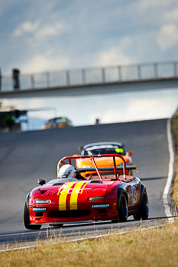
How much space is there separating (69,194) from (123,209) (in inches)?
42.5

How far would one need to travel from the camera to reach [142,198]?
13703 millimetres

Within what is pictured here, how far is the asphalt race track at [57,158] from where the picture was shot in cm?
1509

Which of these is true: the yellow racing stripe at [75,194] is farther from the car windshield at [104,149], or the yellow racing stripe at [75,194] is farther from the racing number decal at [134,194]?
the car windshield at [104,149]

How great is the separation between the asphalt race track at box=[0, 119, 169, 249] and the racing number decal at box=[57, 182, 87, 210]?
510 millimetres

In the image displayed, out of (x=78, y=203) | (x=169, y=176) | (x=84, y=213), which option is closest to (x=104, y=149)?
(x=169, y=176)

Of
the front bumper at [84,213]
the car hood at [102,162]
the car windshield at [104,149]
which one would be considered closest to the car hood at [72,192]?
the front bumper at [84,213]

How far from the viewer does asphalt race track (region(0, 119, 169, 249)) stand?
15090mm

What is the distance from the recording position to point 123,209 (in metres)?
12.3

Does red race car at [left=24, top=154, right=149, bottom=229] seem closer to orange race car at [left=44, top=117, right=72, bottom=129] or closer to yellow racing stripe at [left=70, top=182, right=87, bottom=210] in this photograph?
yellow racing stripe at [left=70, top=182, right=87, bottom=210]

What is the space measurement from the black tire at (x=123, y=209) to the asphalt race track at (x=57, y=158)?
5.4 inches

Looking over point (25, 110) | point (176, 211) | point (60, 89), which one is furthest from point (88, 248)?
point (25, 110)

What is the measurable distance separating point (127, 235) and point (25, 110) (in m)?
66.7

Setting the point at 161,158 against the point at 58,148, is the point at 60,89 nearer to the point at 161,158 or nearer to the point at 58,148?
the point at 58,148

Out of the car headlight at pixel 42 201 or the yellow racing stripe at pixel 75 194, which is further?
the car headlight at pixel 42 201
